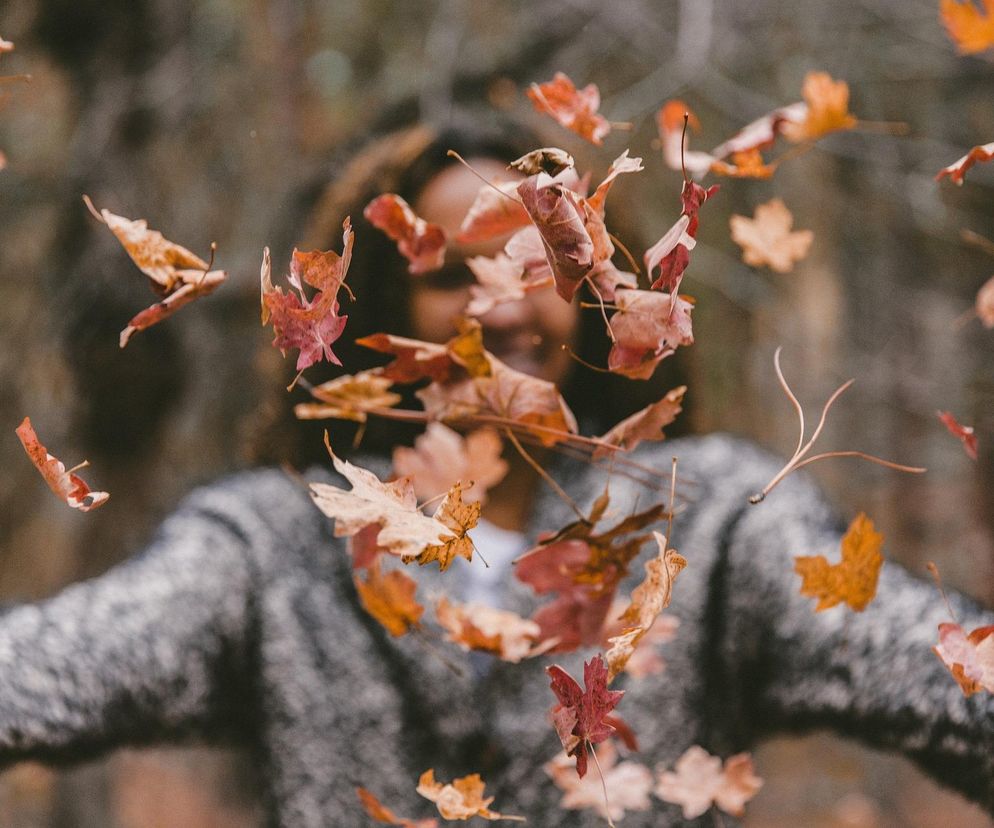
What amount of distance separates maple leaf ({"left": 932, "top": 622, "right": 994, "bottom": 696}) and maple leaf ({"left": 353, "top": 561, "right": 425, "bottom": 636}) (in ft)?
0.69

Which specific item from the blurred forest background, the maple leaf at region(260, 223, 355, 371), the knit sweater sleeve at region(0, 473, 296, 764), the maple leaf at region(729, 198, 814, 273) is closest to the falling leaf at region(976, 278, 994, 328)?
the maple leaf at region(729, 198, 814, 273)

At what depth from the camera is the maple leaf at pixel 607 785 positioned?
0.51m

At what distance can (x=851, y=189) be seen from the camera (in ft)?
5.67

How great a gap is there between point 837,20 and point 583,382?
1.20 meters

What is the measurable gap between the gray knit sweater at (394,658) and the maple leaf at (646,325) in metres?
0.30

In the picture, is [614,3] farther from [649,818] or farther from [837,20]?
[649,818]

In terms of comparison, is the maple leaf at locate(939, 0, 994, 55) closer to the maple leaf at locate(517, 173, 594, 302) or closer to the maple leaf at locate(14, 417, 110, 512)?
the maple leaf at locate(517, 173, 594, 302)

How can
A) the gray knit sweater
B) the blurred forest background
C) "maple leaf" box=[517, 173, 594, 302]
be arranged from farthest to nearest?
the blurred forest background
the gray knit sweater
"maple leaf" box=[517, 173, 594, 302]

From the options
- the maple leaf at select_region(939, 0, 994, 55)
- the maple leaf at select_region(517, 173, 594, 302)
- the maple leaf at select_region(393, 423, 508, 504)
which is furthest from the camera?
the maple leaf at select_region(393, 423, 508, 504)

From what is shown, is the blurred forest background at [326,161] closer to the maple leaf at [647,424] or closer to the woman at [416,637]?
the woman at [416,637]

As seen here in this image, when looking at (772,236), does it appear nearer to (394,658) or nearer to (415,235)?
(415,235)

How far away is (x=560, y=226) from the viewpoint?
285 millimetres

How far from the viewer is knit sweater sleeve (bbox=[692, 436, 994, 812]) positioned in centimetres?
43

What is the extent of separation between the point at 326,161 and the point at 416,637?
1070 mm
